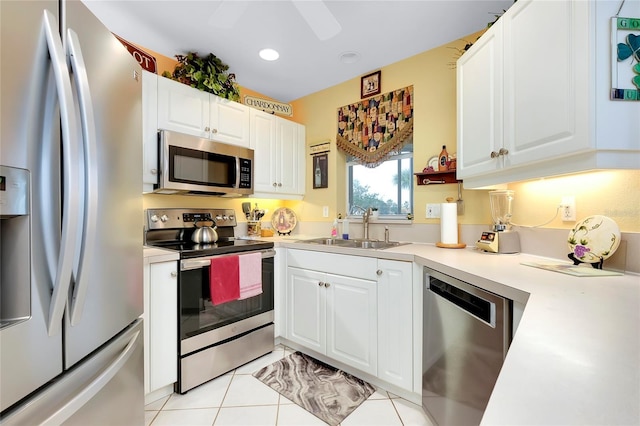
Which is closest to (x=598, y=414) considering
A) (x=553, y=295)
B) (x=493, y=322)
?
(x=553, y=295)

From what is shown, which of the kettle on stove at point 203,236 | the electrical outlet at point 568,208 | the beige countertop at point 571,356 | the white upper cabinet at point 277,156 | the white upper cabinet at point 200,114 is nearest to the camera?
the beige countertop at point 571,356

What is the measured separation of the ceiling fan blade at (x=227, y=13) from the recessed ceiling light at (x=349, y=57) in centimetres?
87

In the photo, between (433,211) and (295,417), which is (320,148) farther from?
(295,417)

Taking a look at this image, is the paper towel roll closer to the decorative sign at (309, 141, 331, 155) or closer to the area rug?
the area rug

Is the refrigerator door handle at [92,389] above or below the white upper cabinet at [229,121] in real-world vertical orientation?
below

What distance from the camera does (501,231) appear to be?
5.60 feet

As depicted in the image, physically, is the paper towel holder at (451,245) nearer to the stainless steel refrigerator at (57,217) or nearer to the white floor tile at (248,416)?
the white floor tile at (248,416)

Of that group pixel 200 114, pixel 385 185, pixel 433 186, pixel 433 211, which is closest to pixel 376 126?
pixel 385 185

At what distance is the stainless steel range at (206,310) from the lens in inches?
69.3

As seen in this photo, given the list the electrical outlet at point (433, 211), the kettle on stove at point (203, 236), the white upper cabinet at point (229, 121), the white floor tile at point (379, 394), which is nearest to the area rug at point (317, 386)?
the white floor tile at point (379, 394)

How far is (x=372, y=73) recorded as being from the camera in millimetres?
2547

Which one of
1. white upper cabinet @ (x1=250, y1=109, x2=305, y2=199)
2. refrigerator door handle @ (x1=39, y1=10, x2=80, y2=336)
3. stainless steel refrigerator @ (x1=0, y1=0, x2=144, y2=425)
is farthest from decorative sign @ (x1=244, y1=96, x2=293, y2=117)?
refrigerator door handle @ (x1=39, y1=10, x2=80, y2=336)

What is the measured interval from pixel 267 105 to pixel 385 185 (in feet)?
4.43

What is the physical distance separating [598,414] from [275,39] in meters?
2.39
